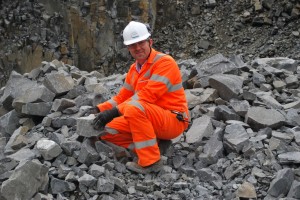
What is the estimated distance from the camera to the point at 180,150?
4.97 m

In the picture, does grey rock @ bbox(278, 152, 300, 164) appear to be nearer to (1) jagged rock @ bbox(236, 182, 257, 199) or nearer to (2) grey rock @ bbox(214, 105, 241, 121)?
(1) jagged rock @ bbox(236, 182, 257, 199)

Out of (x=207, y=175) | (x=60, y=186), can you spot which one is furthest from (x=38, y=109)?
(x=207, y=175)

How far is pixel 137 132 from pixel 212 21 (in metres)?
15.6

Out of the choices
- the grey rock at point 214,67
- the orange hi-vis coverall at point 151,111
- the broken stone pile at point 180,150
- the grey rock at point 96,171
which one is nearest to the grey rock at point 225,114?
the broken stone pile at point 180,150

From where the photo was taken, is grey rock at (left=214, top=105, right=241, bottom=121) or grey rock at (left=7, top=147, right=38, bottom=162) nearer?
grey rock at (left=7, top=147, right=38, bottom=162)

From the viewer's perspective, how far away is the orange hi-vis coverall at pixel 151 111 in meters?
4.36

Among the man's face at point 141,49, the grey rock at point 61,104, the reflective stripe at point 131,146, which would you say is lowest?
the reflective stripe at point 131,146

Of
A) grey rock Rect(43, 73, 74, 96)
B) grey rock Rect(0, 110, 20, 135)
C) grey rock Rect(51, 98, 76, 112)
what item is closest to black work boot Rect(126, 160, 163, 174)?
grey rock Rect(51, 98, 76, 112)

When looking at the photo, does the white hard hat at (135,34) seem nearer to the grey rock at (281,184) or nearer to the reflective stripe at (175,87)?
the reflective stripe at (175,87)

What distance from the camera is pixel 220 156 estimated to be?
4.76 metres

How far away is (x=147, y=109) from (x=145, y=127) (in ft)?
0.62

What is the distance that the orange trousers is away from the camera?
14.3 feet

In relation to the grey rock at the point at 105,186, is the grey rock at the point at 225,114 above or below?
above

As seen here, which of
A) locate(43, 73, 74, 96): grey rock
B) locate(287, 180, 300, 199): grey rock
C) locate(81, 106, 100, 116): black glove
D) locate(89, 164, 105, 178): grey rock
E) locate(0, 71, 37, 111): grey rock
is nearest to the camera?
locate(287, 180, 300, 199): grey rock
